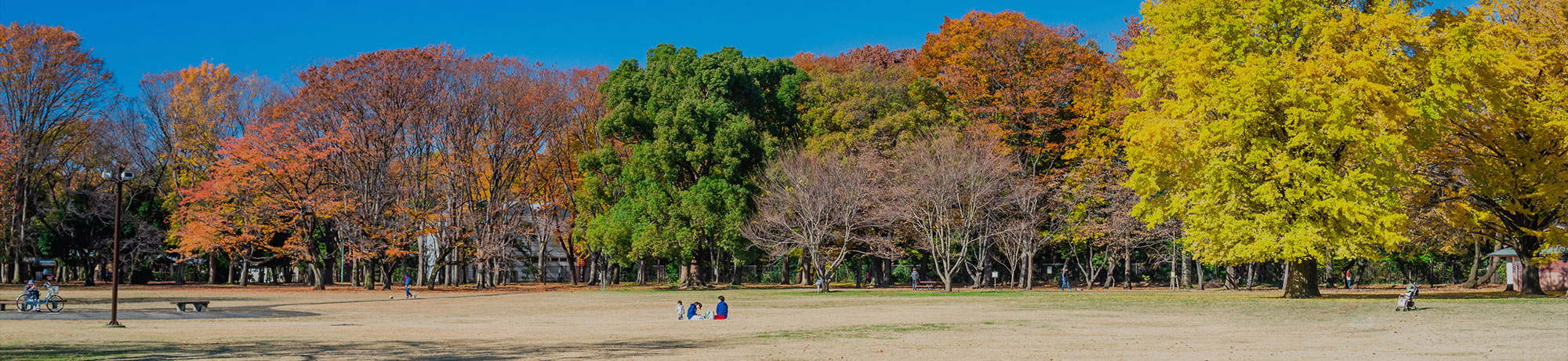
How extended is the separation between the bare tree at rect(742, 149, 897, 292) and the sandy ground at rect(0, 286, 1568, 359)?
13364 millimetres

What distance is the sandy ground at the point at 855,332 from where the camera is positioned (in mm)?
14836

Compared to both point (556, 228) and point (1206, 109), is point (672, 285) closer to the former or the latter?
point (556, 228)

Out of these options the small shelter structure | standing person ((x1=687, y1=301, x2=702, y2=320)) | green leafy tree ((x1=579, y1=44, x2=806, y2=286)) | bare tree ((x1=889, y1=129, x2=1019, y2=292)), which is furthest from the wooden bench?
the small shelter structure

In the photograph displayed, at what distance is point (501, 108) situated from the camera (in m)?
55.3

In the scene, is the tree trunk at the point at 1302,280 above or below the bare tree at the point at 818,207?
below

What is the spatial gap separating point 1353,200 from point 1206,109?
15.0ft

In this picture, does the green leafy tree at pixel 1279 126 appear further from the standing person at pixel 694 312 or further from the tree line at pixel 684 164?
the standing person at pixel 694 312

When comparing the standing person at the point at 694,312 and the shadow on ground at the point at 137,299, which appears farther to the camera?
the shadow on ground at the point at 137,299

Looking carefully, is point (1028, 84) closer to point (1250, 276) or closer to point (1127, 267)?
point (1127, 267)

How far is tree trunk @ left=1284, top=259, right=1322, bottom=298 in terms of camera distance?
3412 centimetres

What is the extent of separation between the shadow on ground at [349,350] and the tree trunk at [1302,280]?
2397 cm

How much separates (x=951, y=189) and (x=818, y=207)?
18.9 feet

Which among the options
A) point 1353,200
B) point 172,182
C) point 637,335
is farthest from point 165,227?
point 1353,200

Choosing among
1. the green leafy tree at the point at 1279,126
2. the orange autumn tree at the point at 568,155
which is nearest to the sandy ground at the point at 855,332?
the green leafy tree at the point at 1279,126
